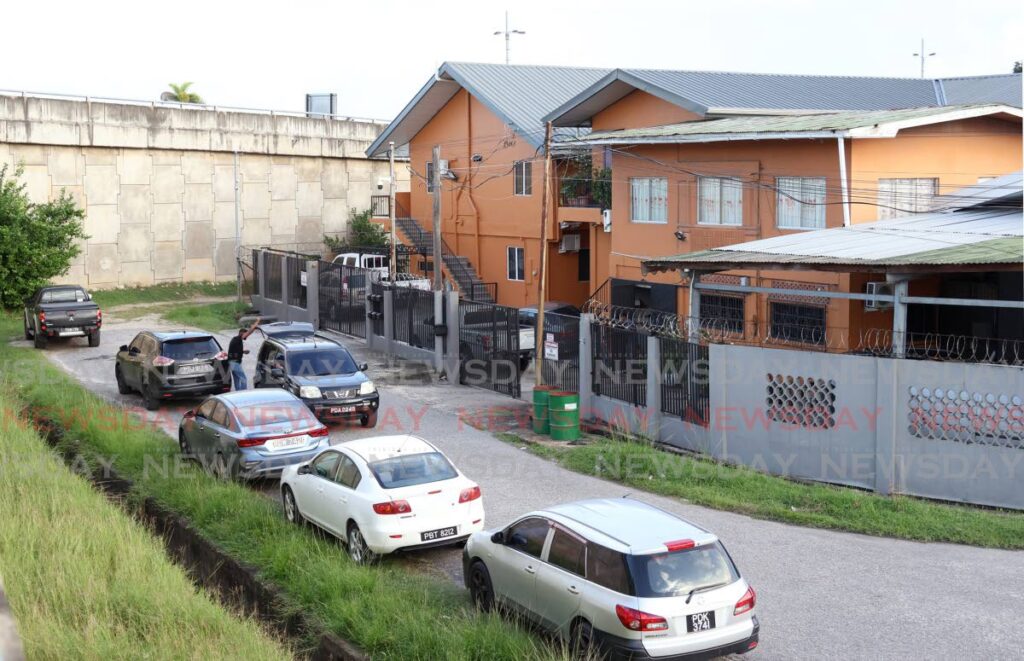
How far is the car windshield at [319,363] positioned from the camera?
21.3m

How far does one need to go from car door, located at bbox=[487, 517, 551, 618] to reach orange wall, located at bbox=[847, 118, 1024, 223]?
15.8 meters

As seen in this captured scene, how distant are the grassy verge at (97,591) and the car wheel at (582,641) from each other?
251 centimetres

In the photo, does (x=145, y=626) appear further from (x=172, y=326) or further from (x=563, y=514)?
(x=172, y=326)

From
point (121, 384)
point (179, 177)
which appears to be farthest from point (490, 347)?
point (179, 177)

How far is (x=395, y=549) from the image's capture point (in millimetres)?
12406

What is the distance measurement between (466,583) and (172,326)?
1024 inches

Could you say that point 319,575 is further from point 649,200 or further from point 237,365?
point 649,200

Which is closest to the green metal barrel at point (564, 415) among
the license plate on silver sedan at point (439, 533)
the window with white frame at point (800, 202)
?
the license plate on silver sedan at point (439, 533)

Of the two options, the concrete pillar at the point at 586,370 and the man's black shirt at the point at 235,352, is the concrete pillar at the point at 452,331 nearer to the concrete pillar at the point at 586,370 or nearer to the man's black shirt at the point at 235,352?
the concrete pillar at the point at 586,370

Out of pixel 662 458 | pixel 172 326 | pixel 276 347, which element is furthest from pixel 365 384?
pixel 172 326

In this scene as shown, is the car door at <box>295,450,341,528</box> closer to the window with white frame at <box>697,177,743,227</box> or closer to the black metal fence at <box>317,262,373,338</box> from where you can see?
the window with white frame at <box>697,177,743,227</box>

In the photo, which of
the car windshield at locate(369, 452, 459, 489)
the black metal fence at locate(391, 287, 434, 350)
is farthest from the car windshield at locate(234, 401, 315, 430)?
the black metal fence at locate(391, 287, 434, 350)

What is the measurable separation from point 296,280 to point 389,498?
24562 mm

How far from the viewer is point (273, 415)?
16578 mm
